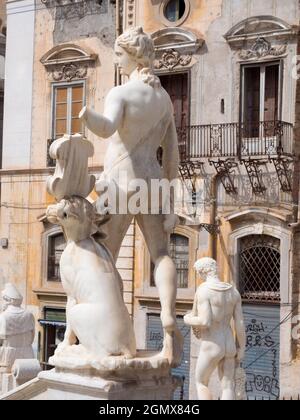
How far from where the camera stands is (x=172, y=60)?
2069 centimetres

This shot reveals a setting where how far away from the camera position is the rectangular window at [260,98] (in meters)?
19.3

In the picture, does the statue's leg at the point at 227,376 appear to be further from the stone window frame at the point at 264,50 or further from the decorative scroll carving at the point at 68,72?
the decorative scroll carving at the point at 68,72

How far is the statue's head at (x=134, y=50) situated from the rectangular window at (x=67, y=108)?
13.7 metres

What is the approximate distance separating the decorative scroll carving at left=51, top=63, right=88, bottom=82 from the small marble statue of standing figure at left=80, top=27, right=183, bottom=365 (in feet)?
45.5

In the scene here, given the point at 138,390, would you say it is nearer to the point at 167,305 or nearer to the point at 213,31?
the point at 167,305

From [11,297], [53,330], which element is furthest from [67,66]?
[11,297]

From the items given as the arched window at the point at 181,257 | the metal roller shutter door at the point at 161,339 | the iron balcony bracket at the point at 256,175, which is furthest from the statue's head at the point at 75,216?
the arched window at the point at 181,257

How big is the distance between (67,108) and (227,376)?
14.0m

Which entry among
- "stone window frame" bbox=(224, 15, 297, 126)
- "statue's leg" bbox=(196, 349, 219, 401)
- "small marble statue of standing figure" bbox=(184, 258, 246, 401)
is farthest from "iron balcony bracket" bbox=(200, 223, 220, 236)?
"statue's leg" bbox=(196, 349, 219, 401)

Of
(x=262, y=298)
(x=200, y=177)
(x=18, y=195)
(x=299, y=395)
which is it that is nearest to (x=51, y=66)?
(x=18, y=195)

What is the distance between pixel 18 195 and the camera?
23.2m

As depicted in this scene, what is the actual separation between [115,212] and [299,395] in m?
10.5

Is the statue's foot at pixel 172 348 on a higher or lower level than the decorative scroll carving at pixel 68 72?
lower
